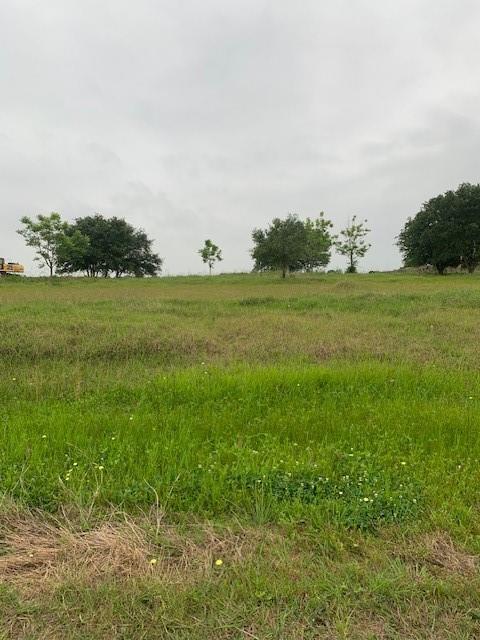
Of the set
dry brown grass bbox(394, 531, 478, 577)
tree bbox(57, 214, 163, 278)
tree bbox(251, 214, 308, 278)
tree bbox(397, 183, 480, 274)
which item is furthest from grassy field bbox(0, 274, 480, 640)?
tree bbox(57, 214, 163, 278)

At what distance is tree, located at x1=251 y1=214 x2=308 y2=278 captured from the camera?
127 feet

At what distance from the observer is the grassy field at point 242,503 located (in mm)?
2246

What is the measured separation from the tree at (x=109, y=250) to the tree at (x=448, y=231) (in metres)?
41.8

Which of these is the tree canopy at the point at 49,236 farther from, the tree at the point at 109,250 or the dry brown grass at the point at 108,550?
the dry brown grass at the point at 108,550

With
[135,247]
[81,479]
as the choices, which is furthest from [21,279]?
[81,479]

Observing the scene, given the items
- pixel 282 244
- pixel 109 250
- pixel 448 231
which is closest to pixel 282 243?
pixel 282 244

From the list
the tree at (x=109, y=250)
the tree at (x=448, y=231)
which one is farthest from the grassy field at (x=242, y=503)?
the tree at (x=109, y=250)

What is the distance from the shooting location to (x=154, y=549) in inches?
108

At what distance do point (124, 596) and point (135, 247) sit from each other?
219 feet

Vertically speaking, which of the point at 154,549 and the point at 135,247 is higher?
the point at 135,247

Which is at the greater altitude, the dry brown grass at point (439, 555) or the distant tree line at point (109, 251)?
the distant tree line at point (109, 251)

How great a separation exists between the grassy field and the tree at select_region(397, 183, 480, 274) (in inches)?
1763

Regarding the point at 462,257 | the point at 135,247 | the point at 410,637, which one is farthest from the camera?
the point at 135,247

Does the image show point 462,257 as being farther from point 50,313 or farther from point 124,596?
point 124,596
